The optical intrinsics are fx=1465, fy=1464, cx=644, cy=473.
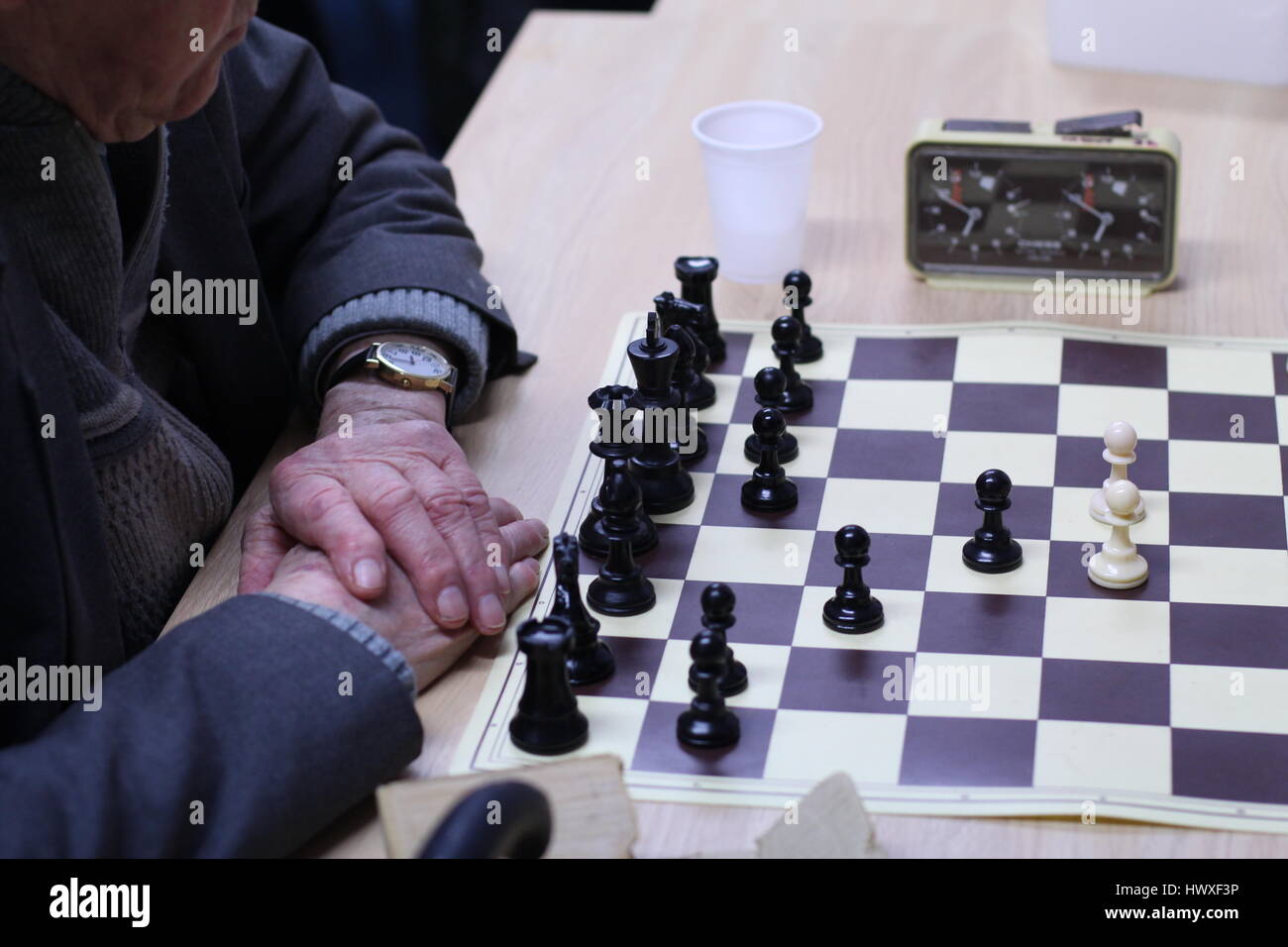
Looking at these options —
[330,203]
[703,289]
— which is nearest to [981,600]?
[703,289]

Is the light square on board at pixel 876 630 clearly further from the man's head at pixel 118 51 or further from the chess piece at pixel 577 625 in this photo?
the man's head at pixel 118 51

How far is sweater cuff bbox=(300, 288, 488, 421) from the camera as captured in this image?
1.56 metres

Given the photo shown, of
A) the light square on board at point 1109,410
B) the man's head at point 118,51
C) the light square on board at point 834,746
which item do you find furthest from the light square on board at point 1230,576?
Result: the man's head at point 118,51

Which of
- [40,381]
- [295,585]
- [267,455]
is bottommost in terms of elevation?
[267,455]

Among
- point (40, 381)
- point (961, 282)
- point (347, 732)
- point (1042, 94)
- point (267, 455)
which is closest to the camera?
point (347, 732)

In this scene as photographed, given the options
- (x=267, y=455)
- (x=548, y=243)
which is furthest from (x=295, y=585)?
(x=548, y=243)

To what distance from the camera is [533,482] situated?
4.84ft

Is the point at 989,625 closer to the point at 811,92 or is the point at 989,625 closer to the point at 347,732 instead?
the point at 347,732

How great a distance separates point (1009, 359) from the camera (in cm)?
161

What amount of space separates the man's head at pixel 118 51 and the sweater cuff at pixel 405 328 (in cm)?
34

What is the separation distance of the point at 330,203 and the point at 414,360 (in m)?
0.34

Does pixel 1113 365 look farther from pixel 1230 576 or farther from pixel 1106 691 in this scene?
pixel 1106 691

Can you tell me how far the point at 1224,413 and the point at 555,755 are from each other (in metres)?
0.81

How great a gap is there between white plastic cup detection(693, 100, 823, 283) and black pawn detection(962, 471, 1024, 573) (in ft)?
1.98
